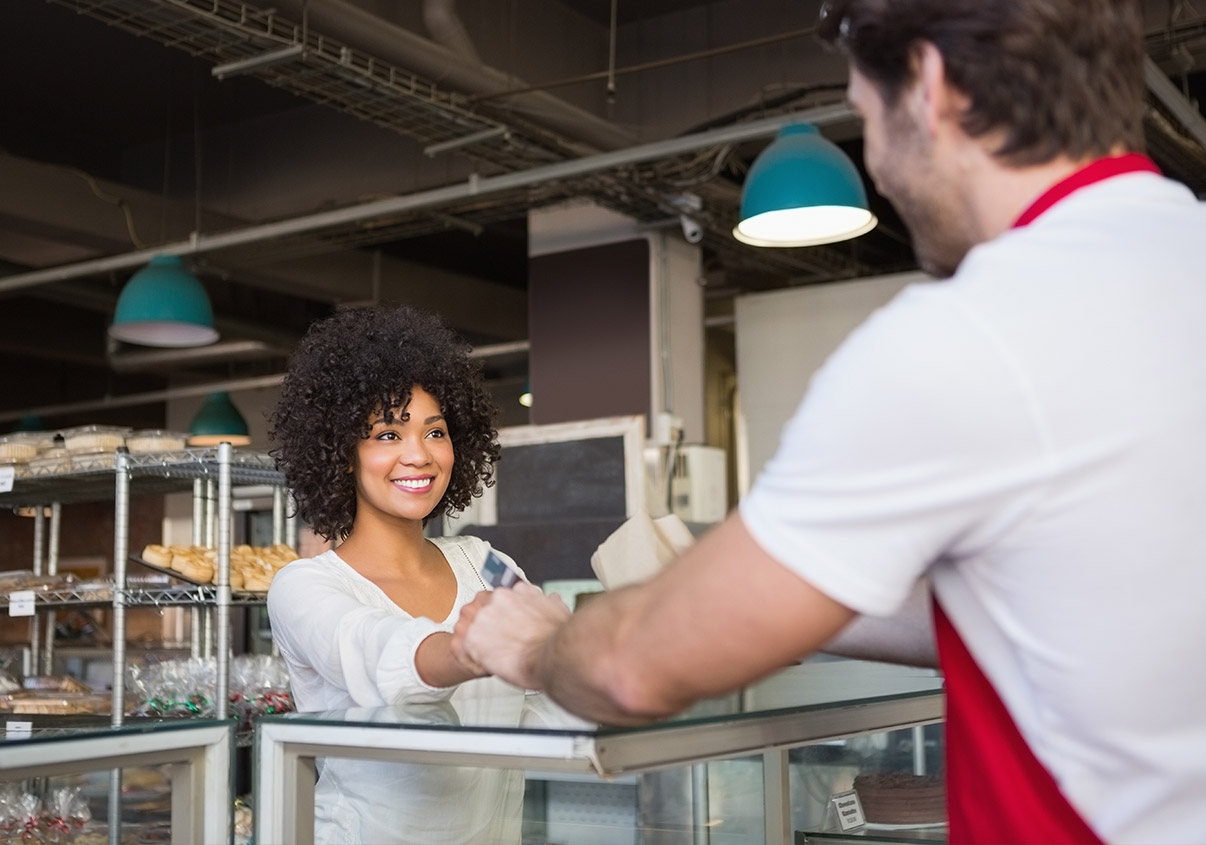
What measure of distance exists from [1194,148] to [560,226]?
10.3 ft

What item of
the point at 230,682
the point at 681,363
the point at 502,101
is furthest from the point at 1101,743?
the point at 681,363

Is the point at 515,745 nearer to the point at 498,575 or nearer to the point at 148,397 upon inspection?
the point at 498,575

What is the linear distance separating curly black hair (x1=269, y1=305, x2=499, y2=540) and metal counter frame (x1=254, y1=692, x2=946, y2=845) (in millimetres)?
1142

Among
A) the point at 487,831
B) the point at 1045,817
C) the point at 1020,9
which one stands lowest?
the point at 487,831

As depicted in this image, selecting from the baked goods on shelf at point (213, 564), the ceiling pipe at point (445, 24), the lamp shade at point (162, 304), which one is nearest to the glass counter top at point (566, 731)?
the baked goods on shelf at point (213, 564)

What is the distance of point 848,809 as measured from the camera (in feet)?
5.87

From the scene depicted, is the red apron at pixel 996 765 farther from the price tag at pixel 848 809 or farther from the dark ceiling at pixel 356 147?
the dark ceiling at pixel 356 147

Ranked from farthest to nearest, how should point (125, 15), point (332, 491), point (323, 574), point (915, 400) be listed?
point (125, 15) → point (332, 491) → point (323, 574) → point (915, 400)

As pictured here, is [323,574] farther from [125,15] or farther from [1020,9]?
[125,15]

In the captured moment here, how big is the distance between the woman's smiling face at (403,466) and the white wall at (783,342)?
453 cm

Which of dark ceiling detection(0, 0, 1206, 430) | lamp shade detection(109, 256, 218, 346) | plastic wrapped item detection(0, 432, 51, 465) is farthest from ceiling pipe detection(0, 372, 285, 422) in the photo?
plastic wrapped item detection(0, 432, 51, 465)

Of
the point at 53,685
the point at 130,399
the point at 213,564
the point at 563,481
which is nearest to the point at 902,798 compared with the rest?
the point at 213,564

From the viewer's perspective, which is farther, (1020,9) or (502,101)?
(502,101)

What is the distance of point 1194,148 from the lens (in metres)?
5.25
